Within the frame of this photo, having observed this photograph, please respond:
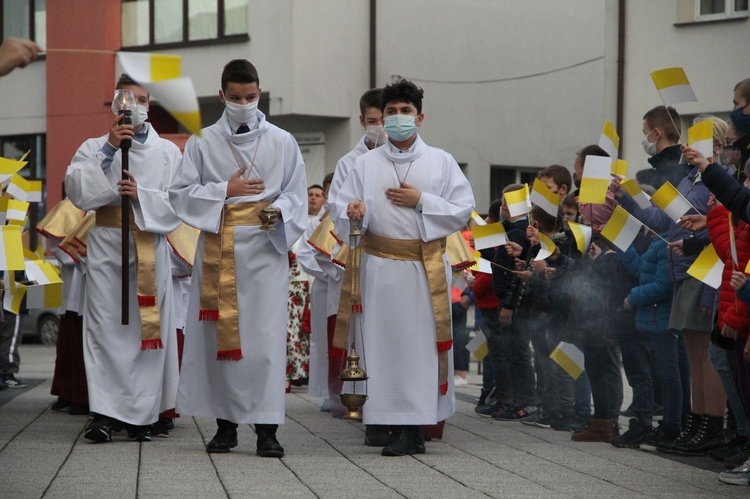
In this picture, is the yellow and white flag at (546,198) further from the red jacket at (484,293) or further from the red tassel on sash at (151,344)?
the red tassel on sash at (151,344)

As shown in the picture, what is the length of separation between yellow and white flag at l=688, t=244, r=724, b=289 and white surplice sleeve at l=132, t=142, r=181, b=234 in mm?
3178

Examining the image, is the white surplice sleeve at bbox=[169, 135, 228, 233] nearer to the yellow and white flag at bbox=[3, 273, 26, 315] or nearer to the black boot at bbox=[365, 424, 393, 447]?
the black boot at bbox=[365, 424, 393, 447]

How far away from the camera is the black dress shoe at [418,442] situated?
7.30 metres

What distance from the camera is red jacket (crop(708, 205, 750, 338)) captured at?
20.3ft

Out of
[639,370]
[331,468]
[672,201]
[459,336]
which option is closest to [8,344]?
[459,336]

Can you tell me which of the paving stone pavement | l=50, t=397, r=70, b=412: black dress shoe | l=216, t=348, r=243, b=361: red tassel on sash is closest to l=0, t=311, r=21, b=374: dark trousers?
l=50, t=397, r=70, b=412: black dress shoe

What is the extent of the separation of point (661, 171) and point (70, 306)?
485 centimetres

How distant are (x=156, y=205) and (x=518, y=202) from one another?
2743 millimetres

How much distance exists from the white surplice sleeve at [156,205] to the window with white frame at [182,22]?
15134mm

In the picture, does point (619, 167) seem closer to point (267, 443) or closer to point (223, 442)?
point (267, 443)

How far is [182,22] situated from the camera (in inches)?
947

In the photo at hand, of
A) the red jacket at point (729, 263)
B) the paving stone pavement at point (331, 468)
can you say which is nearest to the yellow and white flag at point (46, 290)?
the paving stone pavement at point (331, 468)

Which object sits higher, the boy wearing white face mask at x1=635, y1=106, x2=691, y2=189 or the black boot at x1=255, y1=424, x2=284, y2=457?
the boy wearing white face mask at x1=635, y1=106, x2=691, y2=189

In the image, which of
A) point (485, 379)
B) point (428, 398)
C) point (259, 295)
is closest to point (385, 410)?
point (428, 398)
